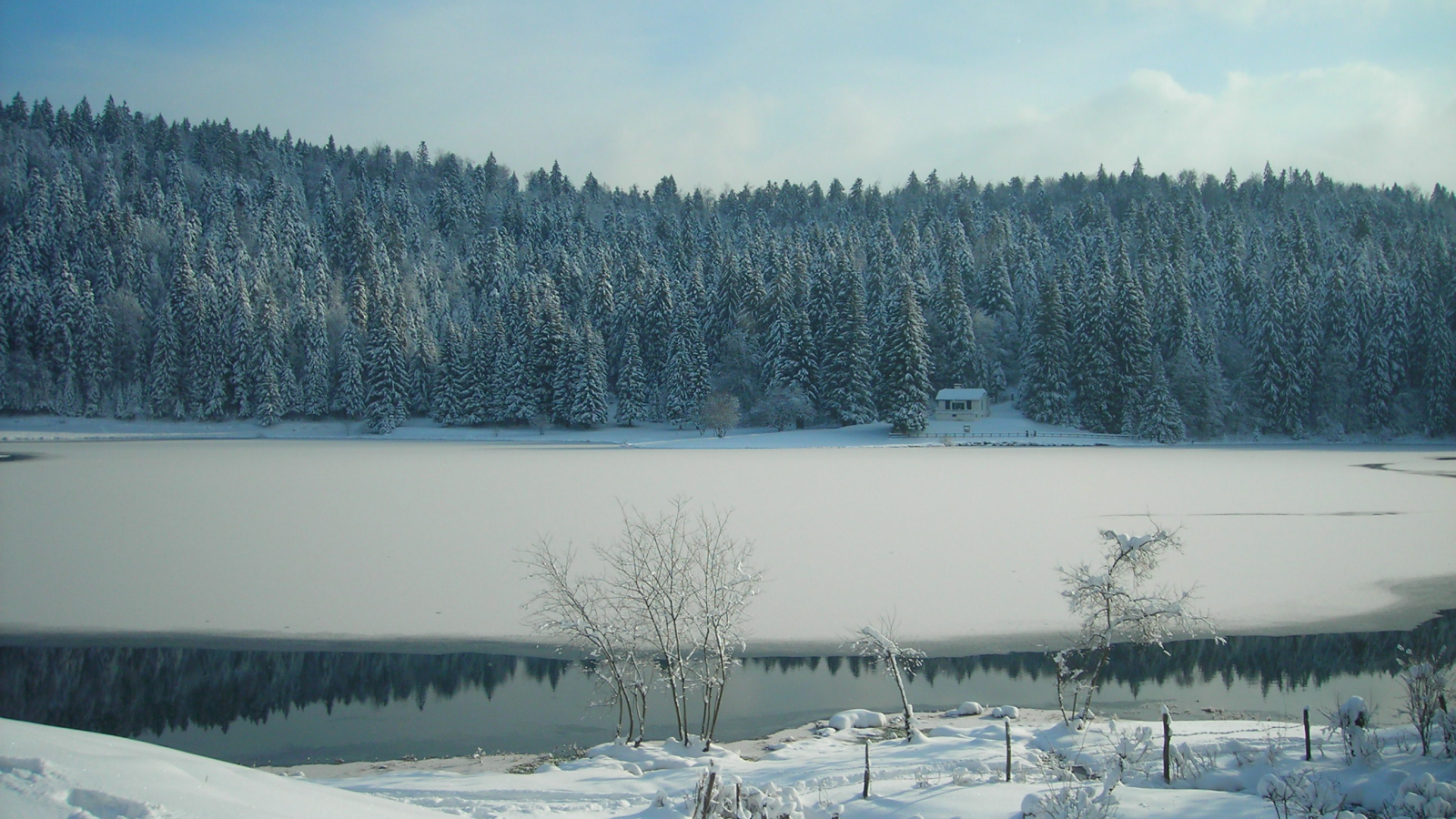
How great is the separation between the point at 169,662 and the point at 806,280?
59.1 meters

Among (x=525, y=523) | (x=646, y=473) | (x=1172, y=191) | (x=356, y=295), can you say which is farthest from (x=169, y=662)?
(x=1172, y=191)

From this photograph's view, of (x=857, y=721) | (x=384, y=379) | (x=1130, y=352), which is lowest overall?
(x=857, y=721)

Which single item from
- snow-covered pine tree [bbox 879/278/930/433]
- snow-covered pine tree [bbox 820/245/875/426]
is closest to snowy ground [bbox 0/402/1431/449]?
snow-covered pine tree [bbox 879/278/930/433]

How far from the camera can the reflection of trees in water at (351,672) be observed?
38.2 ft

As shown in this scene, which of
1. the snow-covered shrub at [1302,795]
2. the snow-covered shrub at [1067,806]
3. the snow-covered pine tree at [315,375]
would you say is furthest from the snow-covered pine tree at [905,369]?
the snow-covered shrub at [1067,806]

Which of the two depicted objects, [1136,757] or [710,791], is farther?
[1136,757]

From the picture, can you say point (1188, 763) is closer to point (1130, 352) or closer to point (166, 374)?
point (1130, 352)

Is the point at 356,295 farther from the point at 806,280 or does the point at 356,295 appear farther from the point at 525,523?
the point at 525,523

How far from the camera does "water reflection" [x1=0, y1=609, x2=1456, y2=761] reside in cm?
1102

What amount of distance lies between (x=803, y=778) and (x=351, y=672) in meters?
7.72

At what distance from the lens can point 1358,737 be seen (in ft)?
25.5

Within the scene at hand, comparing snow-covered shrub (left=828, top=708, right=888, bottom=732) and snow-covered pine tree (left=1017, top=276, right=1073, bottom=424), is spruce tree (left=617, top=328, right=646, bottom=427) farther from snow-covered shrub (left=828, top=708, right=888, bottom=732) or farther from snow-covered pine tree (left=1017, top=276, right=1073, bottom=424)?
snow-covered shrub (left=828, top=708, right=888, bottom=732)

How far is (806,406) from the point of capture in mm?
60344

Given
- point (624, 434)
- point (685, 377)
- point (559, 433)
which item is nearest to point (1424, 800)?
point (624, 434)
